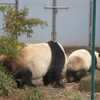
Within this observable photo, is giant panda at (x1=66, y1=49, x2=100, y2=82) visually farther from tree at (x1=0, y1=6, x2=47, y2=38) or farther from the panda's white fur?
tree at (x1=0, y1=6, x2=47, y2=38)

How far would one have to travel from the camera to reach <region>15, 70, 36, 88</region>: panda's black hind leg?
867cm

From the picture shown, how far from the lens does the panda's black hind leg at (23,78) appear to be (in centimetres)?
867

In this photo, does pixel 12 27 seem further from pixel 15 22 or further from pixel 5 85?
pixel 5 85

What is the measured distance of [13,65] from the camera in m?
8.57

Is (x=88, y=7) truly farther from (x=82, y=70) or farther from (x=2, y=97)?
(x=2, y=97)

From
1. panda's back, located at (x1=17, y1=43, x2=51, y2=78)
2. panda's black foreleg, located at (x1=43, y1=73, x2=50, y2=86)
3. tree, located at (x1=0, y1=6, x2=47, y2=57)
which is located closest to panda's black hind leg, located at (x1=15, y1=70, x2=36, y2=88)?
panda's back, located at (x1=17, y1=43, x2=51, y2=78)

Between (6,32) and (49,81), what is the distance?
Result: 2.12 metres

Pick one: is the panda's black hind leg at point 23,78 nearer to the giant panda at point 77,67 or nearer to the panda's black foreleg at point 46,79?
the panda's black foreleg at point 46,79

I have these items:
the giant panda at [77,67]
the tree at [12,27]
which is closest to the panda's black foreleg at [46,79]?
the giant panda at [77,67]

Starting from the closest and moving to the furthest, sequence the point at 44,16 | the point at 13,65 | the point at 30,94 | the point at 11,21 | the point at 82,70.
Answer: the point at 30,94 → the point at 11,21 → the point at 13,65 → the point at 82,70 → the point at 44,16

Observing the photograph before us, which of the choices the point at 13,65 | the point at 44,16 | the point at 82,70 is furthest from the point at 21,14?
the point at 44,16

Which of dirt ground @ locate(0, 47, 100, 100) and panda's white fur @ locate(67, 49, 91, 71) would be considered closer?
dirt ground @ locate(0, 47, 100, 100)

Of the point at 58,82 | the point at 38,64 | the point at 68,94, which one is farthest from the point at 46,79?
the point at 68,94

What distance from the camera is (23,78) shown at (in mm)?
8758
